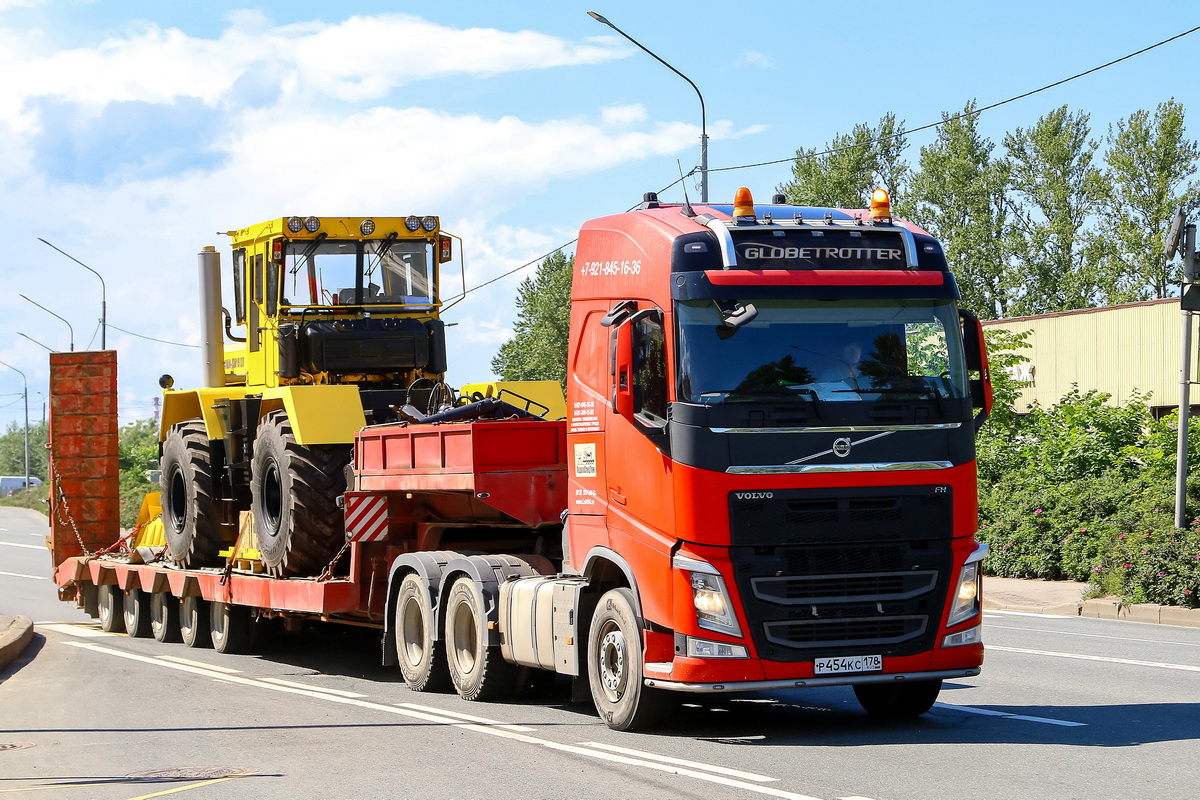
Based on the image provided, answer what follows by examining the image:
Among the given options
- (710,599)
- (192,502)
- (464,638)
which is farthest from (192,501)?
(710,599)

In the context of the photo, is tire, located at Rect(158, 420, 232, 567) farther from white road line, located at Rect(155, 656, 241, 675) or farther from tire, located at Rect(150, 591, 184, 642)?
white road line, located at Rect(155, 656, 241, 675)

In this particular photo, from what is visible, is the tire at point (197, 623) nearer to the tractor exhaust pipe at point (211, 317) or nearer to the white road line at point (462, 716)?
the tractor exhaust pipe at point (211, 317)

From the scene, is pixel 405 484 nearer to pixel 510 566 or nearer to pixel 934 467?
pixel 510 566

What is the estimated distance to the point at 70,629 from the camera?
68.4 ft

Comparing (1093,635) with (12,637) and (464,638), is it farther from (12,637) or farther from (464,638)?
(12,637)

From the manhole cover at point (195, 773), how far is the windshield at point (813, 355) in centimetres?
343

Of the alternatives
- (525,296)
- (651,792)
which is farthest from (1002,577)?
(525,296)

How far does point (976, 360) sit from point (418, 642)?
5.45m

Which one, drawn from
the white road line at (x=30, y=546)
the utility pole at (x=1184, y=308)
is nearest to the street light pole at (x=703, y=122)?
the utility pole at (x=1184, y=308)

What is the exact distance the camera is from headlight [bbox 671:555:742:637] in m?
9.15

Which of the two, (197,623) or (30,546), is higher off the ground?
(197,623)

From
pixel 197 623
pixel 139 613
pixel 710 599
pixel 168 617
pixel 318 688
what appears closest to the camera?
pixel 710 599

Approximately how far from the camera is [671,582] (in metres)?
9.24

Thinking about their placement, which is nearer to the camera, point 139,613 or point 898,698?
point 898,698
